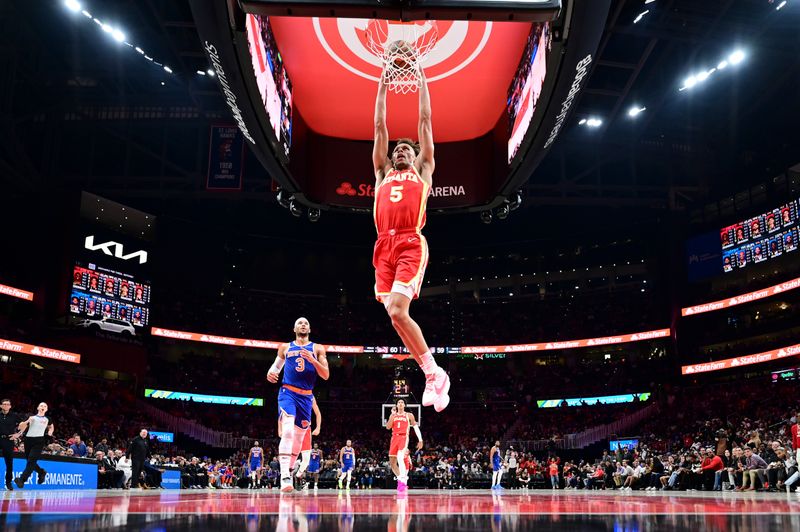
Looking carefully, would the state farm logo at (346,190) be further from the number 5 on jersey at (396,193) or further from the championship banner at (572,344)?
the championship banner at (572,344)

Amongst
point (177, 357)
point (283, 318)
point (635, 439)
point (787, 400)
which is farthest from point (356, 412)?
point (787, 400)

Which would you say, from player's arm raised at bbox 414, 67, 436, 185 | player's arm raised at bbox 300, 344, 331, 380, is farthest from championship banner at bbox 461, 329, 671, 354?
player's arm raised at bbox 414, 67, 436, 185

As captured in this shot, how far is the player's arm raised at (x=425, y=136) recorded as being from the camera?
22.1 feet

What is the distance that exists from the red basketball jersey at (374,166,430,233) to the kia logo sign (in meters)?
26.8

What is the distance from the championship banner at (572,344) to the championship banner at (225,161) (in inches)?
762

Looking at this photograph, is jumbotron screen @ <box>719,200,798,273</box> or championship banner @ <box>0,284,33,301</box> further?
championship banner @ <box>0,284,33,301</box>

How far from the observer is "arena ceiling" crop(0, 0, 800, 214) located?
18891mm

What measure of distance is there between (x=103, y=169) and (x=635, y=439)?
27582 mm

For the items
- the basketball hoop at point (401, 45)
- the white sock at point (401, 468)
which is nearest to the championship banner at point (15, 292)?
the white sock at point (401, 468)

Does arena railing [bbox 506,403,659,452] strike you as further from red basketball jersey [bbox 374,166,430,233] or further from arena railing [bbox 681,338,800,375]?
red basketball jersey [bbox 374,166,430,233]

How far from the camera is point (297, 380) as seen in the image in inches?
343

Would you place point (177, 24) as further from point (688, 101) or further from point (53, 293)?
point (688, 101)

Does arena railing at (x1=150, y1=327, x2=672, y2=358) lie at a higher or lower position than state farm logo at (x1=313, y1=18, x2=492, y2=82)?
lower

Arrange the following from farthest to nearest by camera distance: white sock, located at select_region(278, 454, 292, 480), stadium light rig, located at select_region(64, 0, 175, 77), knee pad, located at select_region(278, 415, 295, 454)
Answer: stadium light rig, located at select_region(64, 0, 175, 77) → knee pad, located at select_region(278, 415, 295, 454) → white sock, located at select_region(278, 454, 292, 480)
